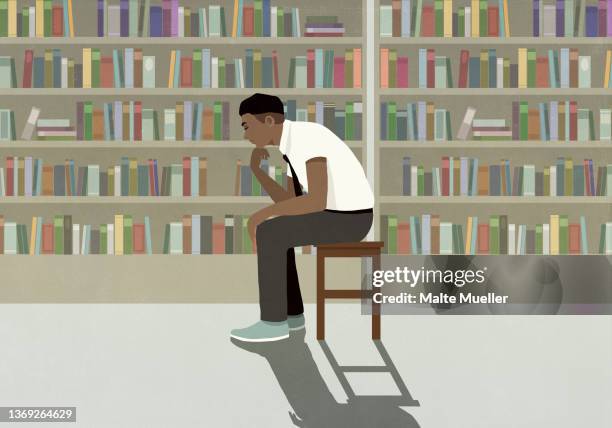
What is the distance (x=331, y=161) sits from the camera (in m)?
3.13

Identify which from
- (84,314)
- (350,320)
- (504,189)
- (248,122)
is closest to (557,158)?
(504,189)

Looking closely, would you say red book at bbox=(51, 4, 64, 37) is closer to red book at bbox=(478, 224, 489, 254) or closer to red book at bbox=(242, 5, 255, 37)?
red book at bbox=(242, 5, 255, 37)

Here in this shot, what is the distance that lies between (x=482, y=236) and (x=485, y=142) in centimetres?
57

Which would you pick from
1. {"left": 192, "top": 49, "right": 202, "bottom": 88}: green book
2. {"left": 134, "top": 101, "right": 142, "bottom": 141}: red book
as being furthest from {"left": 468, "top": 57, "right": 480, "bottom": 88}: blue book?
{"left": 134, "top": 101, "right": 142, "bottom": 141}: red book

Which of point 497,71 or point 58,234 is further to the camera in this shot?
point 58,234

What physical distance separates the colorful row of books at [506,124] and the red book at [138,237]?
5.09ft

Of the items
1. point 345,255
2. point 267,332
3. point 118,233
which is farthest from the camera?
point 118,233

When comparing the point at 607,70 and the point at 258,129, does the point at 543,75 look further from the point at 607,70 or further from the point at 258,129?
the point at 258,129

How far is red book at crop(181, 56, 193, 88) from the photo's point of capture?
4.89 m

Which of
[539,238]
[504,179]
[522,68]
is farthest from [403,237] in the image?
[522,68]

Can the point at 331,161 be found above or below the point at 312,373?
above

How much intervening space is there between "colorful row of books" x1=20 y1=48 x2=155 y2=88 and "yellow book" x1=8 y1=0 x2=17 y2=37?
0.44 ft

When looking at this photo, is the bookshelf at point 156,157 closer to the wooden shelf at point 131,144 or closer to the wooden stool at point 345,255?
the wooden shelf at point 131,144

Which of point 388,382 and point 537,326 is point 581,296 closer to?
point 537,326
